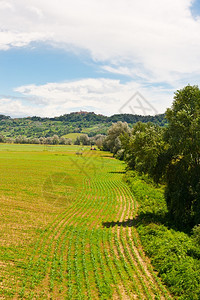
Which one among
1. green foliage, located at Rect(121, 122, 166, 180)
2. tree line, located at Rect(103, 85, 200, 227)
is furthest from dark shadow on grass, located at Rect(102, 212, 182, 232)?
green foliage, located at Rect(121, 122, 166, 180)

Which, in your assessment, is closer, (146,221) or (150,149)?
(150,149)

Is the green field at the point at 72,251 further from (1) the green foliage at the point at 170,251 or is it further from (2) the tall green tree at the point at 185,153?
(2) the tall green tree at the point at 185,153

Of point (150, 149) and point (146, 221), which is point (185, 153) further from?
point (146, 221)

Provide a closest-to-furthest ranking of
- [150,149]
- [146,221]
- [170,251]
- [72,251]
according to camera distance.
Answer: [170,251] → [72,251] → [150,149] → [146,221]

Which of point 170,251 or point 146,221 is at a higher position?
point 170,251

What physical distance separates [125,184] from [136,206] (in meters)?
16.5

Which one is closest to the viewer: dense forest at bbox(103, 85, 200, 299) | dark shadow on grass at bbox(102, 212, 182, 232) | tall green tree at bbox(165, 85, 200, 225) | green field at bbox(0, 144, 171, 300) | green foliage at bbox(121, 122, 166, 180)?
green field at bbox(0, 144, 171, 300)

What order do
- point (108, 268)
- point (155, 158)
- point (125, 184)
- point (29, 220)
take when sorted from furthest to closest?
point (125, 184) < point (29, 220) < point (155, 158) < point (108, 268)

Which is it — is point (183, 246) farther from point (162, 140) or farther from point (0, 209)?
point (0, 209)

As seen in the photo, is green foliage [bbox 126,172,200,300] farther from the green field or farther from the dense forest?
the green field

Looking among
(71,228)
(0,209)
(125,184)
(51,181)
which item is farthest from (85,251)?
(51,181)

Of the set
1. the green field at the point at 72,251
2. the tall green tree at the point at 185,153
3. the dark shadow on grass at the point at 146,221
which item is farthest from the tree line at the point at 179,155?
the green field at the point at 72,251

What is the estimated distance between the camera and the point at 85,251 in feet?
62.2

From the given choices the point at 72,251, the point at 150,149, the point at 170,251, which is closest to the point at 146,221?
the point at 170,251
